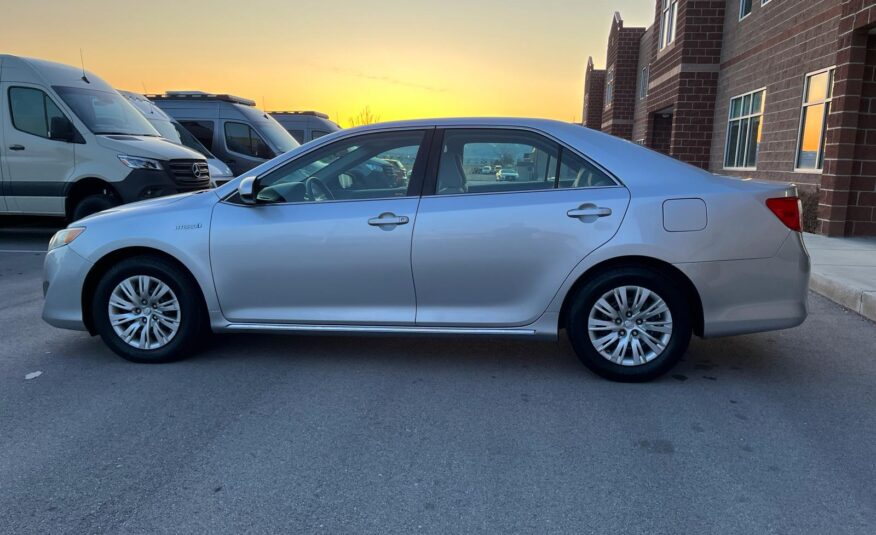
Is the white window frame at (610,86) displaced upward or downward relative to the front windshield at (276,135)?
upward

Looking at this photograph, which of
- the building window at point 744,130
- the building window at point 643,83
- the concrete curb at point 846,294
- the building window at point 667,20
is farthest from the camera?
the building window at point 643,83

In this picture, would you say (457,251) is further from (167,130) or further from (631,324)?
(167,130)

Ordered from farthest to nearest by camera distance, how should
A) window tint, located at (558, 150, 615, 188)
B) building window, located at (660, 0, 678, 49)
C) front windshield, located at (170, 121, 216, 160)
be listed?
building window, located at (660, 0, 678, 49) < front windshield, located at (170, 121, 216, 160) < window tint, located at (558, 150, 615, 188)

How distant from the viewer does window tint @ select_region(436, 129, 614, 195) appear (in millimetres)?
4340

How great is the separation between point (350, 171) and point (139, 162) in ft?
20.2

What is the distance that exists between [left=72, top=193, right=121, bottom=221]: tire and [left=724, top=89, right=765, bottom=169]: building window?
13000 millimetres

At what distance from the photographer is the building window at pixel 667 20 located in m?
20.0

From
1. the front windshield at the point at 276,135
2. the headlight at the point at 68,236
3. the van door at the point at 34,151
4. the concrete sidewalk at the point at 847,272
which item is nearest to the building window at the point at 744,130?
the concrete sidewalk at the point at 847,272

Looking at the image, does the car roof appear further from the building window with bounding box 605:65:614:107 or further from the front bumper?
the building window with bounding box 605:65:614:107

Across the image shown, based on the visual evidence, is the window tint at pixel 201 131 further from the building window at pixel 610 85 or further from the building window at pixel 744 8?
the building window at pixel 610 85

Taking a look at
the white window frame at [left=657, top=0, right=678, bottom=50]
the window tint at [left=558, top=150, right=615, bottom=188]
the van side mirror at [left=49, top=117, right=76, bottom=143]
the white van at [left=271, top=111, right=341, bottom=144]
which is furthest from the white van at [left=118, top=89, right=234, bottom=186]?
the white window frame at [left=657, top=0, right=678, bottom=50]

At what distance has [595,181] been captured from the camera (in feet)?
14.1

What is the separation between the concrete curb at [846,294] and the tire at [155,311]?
5.40m

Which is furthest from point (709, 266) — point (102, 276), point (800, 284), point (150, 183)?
point (150, 183)
